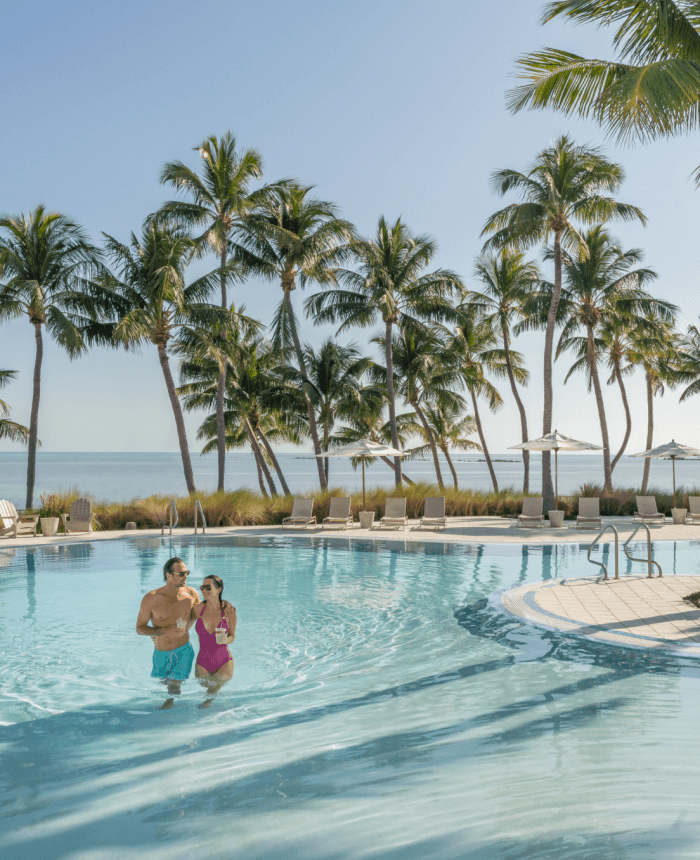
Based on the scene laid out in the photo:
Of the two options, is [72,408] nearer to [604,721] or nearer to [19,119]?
[19,119]

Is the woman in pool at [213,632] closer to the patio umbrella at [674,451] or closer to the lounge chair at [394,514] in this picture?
the lounge chair at [394,514]

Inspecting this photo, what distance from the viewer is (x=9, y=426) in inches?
986

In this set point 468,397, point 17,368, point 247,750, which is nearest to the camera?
point 247,750

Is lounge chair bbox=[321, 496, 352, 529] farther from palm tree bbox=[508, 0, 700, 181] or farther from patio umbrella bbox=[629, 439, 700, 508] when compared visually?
palm tree bbox=[508, 0, 700, 181]

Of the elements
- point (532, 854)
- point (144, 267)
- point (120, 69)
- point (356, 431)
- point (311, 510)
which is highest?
point (120, 69)

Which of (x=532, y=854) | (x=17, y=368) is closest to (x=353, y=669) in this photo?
(x=532, y=854)

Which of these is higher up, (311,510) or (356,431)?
(356,431)

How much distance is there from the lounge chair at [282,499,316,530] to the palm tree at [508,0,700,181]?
1241 cm

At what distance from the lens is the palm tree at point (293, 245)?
24.9 meters

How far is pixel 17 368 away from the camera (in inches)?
1005

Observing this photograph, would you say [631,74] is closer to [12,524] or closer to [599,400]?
[12,524]

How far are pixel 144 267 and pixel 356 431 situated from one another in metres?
13.5

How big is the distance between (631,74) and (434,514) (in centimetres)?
1300

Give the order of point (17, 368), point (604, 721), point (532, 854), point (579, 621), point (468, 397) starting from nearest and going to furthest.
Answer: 1. point (532, 854)
2. point (604, 721)
3. point (579, 621)
4. point (17, 368)
5. point (468, 397)
